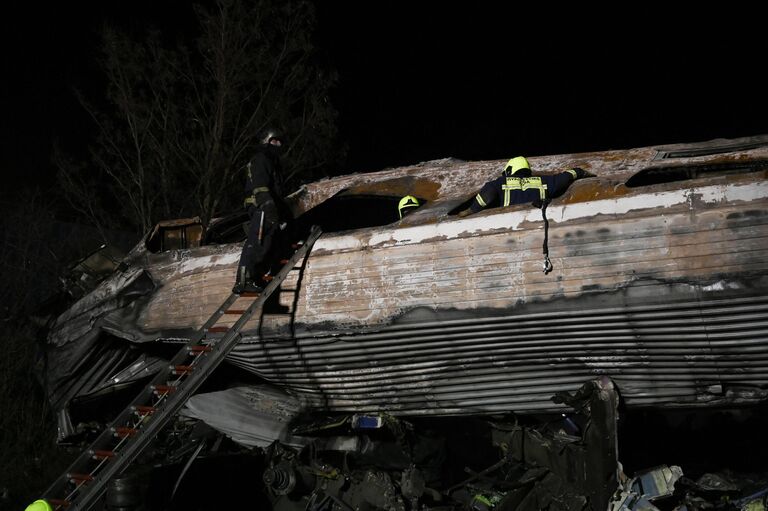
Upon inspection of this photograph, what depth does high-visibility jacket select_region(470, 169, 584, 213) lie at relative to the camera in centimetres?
436

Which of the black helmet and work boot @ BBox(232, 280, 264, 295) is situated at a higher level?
the black helmet

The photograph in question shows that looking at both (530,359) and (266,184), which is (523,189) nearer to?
(530,359)

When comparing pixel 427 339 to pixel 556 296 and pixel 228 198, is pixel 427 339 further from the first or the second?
pixel 228 198

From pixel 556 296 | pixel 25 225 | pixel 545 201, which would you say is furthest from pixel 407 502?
pixel 25 225

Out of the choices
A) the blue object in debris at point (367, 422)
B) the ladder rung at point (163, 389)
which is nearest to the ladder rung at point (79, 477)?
the ladder rung at point (163, 389)

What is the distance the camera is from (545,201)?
414 cm

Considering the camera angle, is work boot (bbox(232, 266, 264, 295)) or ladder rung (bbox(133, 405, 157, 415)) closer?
ladder rung (bbox(133, 405, 157, 415))

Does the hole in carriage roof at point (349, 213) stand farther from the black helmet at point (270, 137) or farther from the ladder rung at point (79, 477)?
the ladder rung at point (79, 477)

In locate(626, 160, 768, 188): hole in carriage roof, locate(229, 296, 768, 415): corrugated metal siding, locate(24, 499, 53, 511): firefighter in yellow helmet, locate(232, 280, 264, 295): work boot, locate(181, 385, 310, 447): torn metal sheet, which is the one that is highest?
locate(626, 160, 768, 188): hole in carriage roof

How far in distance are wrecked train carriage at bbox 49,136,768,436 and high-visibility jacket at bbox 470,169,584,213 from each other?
0.35 ft

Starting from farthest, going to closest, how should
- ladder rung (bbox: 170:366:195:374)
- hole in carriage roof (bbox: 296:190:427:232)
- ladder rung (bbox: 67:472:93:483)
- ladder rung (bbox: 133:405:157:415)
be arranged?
hole in carriage roof (bbox: 296:190:427:232), ladder rung (bbox: 170:366:195:374), ladder rung (bbox: 133:405:157:415), ladder rung (bbox: 67:472:93:483)

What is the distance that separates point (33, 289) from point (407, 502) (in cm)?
943

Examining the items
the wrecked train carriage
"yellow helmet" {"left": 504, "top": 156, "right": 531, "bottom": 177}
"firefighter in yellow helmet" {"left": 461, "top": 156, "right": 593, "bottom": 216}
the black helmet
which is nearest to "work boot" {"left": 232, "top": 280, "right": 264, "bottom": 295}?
the wrecked train carriage

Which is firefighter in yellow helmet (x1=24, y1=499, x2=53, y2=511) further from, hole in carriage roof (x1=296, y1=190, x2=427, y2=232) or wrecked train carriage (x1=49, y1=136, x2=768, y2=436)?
hole in carriage roof (x1=296, y1=190, x2=427, y2=232)
